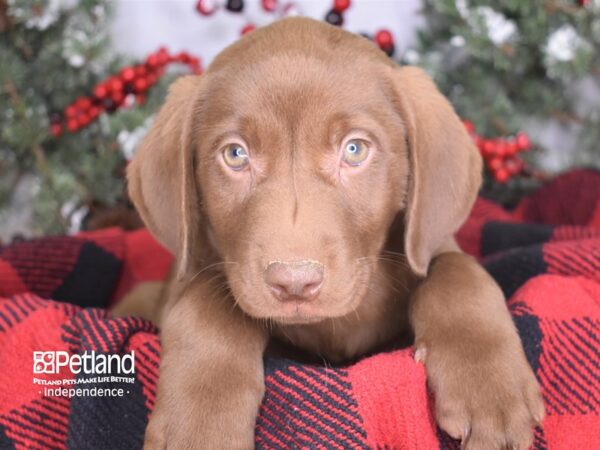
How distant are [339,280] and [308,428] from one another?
0.41 metres

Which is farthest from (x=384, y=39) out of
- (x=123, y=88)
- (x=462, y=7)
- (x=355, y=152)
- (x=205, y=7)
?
(x=355, y=152)

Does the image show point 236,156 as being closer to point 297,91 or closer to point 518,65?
point 297,91

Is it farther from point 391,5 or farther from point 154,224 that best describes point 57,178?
point 391,5

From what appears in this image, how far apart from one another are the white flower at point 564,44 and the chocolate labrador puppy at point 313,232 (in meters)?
1.79

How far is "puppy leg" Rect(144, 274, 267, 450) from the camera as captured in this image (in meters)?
1.98

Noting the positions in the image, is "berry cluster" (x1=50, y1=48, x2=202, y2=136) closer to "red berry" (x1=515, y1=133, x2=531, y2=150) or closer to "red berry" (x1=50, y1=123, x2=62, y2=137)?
"red berry" (x1=50, y1=123, x2=62, y2=137)

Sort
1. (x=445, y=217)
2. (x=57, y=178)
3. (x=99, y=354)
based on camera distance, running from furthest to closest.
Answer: (x=57, y=178)
(x=445, y=217)
(x=99, y=354)

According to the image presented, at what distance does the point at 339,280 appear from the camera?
212 centimetres

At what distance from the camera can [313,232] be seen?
2.10 metres

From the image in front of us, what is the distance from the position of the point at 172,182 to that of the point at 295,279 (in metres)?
0.78

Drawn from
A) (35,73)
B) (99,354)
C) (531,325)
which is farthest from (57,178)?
(531,325)

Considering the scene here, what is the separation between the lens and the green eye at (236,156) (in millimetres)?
2377

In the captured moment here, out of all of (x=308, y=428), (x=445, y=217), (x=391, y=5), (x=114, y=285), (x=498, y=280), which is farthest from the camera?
(x=391, y=5)

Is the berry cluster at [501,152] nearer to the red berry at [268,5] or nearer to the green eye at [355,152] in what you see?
the red berry at [268,5]
